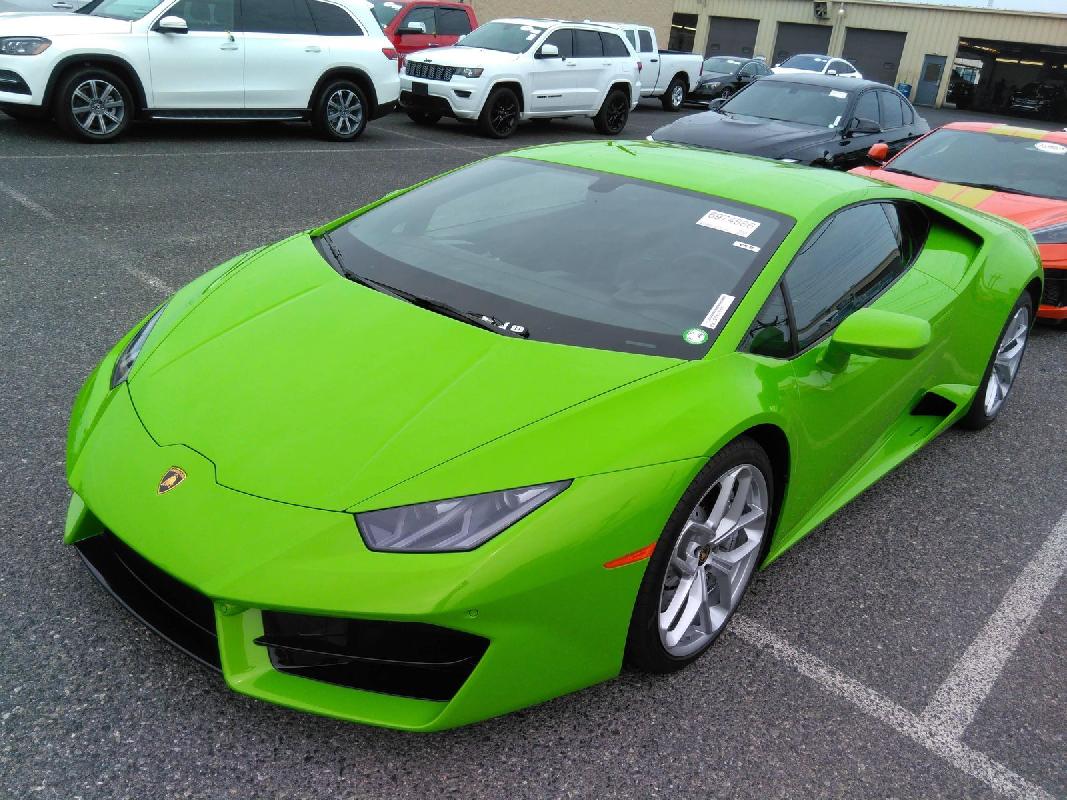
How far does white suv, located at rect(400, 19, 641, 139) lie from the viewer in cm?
1230

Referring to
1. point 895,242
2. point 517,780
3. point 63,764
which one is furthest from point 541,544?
point 895,242

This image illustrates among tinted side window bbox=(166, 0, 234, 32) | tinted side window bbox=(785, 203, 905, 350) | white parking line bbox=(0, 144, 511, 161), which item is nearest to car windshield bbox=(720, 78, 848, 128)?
white parking line bbox=(0, 144, 511, 161)

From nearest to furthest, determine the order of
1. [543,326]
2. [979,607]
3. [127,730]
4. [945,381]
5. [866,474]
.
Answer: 1. [127,730]
2. [543,326]
3. [979,607]
4. [866,474]
5. [945,381]

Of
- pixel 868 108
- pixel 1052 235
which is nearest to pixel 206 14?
pixel 868 108

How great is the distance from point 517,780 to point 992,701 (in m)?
1.46

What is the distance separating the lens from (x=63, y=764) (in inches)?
81.7

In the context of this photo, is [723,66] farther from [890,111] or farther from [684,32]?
[684,32]

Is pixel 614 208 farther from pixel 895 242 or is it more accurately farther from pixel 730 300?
pixel 895 242

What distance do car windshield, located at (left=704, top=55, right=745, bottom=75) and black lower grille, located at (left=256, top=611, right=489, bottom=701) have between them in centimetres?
2131

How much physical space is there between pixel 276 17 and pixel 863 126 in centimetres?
641

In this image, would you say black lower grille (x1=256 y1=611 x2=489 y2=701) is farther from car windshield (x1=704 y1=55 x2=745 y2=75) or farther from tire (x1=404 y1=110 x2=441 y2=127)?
car windshield (x1=704 y1=55 x2=745 y2=75)

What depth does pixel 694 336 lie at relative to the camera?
266 cm

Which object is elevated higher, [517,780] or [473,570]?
[473,570]

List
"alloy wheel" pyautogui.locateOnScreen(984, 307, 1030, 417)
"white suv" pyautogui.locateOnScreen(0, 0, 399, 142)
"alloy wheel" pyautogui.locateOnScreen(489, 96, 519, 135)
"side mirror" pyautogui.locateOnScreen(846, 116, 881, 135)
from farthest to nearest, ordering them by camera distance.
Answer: "alloy wheel" pyautogui.locateOnScreen(489, 96, 519, 135) → "side mirror" pyautogui.locateOnScreen(846, 116, 881, 135) → "white suv" pyautogui.locateOnScreen(0, 0, 399, 142) → "alloy wheel" pyautogui.locateOnScreen(984, 307, 1030, 417)
